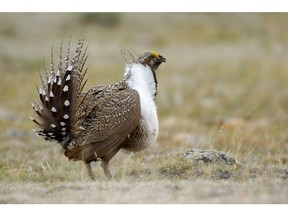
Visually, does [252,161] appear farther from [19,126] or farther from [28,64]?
[28,64]

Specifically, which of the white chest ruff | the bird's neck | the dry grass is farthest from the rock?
the bird's neck

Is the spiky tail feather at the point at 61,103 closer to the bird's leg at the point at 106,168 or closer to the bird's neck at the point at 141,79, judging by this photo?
the bird's leg at the point at 106,168

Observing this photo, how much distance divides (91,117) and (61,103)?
365 mm

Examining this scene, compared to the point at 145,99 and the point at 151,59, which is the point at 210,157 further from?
the point at 151,59

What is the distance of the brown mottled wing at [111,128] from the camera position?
7.26 meters

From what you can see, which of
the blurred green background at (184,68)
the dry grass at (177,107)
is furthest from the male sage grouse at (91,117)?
the blurred green background at (184,68)

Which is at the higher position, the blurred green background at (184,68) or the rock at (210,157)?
the blurred green background at (184,68)

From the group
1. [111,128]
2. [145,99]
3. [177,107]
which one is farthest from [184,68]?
[111,128]

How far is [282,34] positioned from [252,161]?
1183cm

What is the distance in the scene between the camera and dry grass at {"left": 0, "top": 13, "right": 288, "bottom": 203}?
6918mm

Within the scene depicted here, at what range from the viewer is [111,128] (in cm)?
727

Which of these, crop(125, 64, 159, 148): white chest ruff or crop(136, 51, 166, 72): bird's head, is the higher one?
crop(136, 51, 166, 72): bird's head

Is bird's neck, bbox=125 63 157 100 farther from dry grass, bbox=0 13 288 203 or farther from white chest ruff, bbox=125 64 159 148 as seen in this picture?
dry grass, bbox=0 13 288 203

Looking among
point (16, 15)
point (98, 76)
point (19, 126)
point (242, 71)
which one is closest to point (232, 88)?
point (242, 71)
